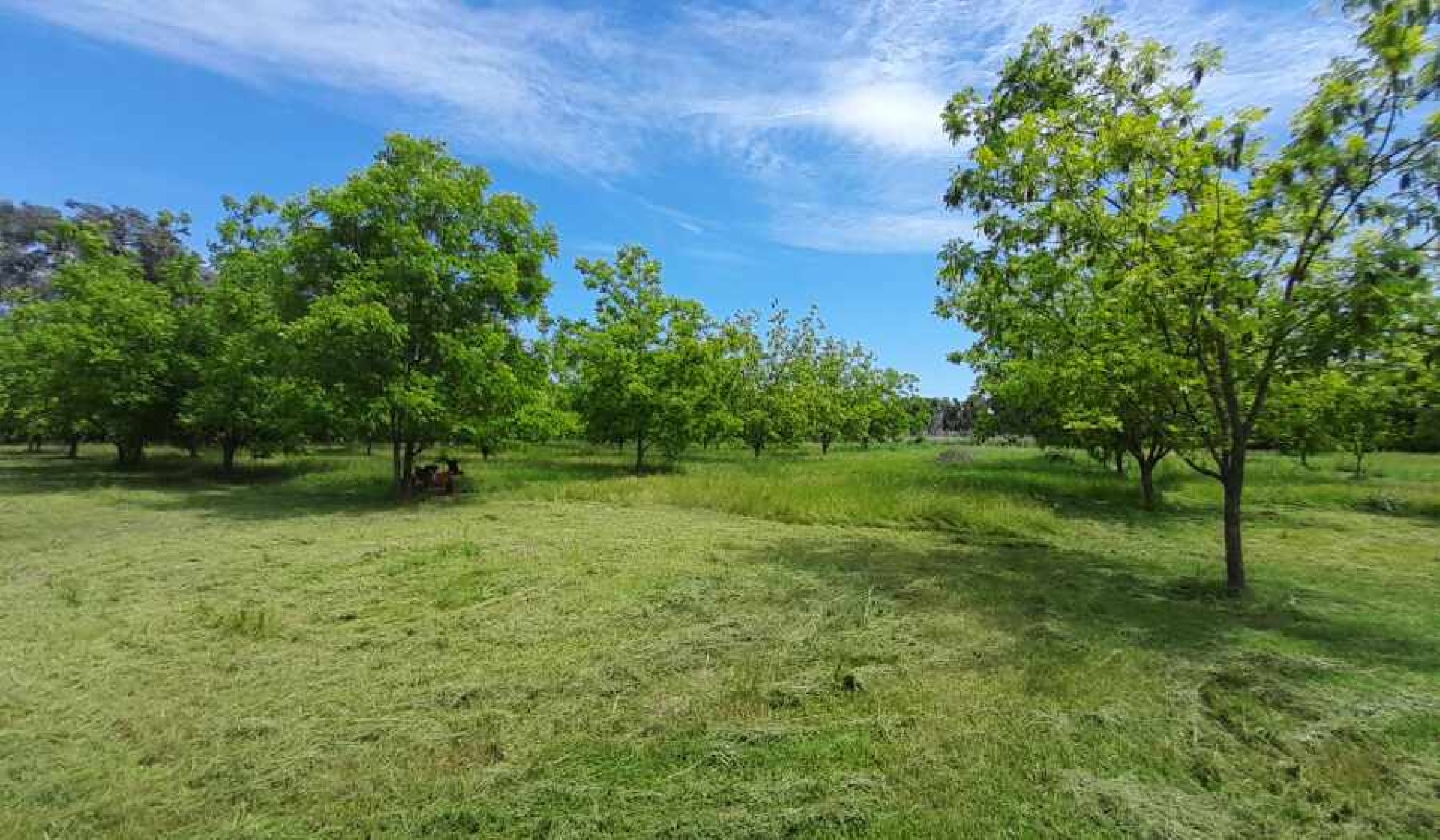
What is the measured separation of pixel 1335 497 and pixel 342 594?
20.2 m

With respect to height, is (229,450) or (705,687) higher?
(229,450)

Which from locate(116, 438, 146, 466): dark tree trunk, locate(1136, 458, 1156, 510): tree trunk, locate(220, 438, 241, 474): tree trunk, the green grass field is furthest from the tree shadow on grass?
locate(116, 438, 146, 466): dark tree trunk

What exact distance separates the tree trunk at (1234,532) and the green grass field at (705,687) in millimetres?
270

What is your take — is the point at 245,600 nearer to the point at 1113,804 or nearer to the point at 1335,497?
the point at 1113,804

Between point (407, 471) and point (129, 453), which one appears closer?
point (407, 471)

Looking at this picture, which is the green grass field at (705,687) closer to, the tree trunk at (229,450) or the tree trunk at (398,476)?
the tree trunk at (398,476)

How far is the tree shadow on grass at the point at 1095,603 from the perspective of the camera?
528 centimetres

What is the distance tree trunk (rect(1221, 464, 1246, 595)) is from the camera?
22.9ft

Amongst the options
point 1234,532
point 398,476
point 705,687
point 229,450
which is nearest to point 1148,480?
point 1234,532

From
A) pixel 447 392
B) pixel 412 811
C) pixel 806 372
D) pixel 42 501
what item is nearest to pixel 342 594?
pixel 412 811

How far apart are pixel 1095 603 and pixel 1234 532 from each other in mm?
1955

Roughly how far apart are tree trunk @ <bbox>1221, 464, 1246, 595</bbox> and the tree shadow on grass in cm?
17

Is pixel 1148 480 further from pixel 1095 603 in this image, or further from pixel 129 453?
pixel 129 453

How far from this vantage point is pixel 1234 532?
23.1 ft
